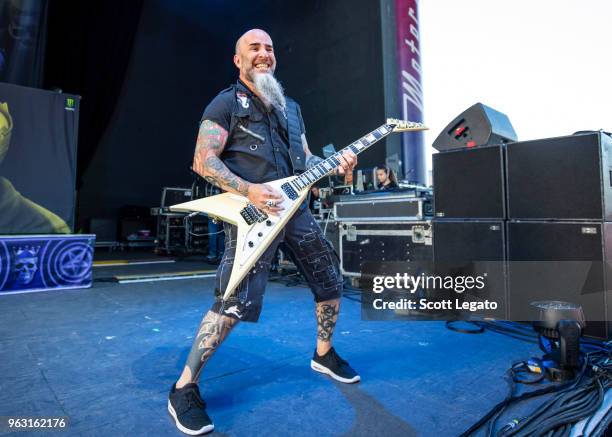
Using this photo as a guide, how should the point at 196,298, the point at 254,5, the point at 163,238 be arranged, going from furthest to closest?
the point at 254,5 < the point at 163,238 < the point at 196,298

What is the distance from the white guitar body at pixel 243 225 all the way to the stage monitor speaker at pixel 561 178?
1.97 m

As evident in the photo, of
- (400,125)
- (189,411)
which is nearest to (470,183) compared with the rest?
(400,125)

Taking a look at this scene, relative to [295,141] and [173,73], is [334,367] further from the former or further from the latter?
[173,73]

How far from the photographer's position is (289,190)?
1.54 m

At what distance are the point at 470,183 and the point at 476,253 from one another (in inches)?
22.3

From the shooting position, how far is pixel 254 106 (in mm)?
1595

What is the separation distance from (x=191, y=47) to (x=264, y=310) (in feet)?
29.6

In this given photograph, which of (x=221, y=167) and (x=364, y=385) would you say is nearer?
(x=221, y=167)

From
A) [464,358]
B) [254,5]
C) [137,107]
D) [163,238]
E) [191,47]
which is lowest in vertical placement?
[464,358]

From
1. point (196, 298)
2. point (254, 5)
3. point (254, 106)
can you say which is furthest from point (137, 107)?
point (254, 106)

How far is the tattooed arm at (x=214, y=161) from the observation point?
1438mm

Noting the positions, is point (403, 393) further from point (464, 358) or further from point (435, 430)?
point (464, 358)

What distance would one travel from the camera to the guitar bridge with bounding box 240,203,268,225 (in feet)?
4.71

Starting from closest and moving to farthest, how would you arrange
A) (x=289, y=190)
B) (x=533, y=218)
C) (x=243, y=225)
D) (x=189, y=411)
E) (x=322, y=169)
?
1. (x=189, y=411)
2. (x=243, y=225)
3. (x=289, y=190)
4. (x=322, y=169)
5. (x=533, y=218)
